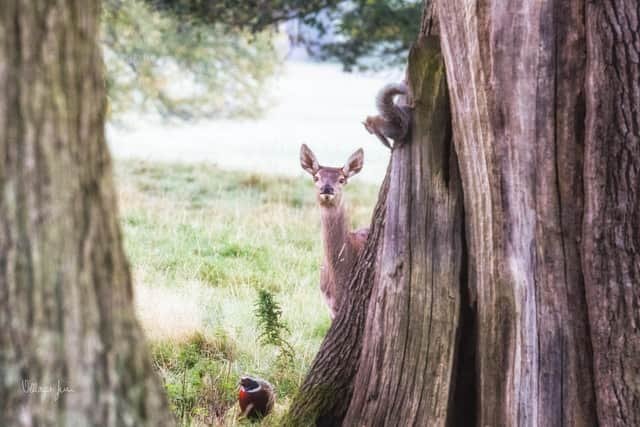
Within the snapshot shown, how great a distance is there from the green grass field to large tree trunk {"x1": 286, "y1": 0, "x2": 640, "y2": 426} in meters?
1.64

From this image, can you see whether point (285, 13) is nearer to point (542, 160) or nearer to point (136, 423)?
point (542, 160)

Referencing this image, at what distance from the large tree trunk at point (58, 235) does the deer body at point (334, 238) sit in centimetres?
461

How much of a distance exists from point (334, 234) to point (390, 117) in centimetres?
295

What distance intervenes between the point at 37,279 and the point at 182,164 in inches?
561

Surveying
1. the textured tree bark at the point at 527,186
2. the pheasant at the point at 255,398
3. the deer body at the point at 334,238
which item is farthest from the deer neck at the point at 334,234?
the textured tree bark at the point at 527,186

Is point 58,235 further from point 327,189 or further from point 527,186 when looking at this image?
point 327,189

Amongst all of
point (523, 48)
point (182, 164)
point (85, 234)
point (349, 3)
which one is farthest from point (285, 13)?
point (85, 234)

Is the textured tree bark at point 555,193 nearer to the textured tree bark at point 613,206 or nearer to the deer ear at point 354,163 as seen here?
the textured tree bark at point 613,206

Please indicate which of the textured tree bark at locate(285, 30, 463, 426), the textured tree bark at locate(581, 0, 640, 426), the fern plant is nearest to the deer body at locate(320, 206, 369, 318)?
the fern plant

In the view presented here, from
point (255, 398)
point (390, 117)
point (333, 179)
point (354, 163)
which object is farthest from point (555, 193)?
point (354, 163)

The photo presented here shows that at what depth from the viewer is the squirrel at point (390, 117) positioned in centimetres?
414

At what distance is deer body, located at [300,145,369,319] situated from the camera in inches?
272

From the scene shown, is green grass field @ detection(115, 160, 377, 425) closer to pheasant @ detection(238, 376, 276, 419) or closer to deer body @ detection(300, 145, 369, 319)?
pheasant @ detection(238, 376, 276, 419)

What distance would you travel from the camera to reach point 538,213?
3.80m
